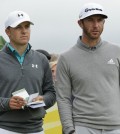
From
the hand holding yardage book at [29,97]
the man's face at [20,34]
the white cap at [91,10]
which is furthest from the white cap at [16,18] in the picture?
the hand holding yardage book at [29,97]

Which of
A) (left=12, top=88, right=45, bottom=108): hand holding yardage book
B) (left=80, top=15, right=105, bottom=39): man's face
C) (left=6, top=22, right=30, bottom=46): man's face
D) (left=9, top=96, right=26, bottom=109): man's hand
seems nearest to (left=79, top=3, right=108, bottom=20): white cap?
(left=80, top=15, right=105, bottom=39): man's face

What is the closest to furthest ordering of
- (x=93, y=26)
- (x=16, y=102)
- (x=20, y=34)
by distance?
1. (x=16, y=102)
2. (x=93, y=26)
3. (x=20, y=34)

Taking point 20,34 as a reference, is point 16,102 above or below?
below

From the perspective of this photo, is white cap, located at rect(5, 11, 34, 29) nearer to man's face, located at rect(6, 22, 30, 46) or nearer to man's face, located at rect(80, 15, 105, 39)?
man's face, located at rect(6, 22, 30, 46)

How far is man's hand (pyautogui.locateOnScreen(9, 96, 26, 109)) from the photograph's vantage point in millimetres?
6043

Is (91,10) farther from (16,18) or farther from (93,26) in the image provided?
(16,18)

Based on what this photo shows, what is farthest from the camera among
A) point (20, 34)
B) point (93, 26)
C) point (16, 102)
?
point (20, 34)

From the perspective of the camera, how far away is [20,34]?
6371mm

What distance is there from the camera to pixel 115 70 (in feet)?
20.4

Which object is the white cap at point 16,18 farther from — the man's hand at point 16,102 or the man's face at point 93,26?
the man's hand at point 16,102

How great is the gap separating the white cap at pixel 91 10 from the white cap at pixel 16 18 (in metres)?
0.63

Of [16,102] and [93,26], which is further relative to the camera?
[93,26]

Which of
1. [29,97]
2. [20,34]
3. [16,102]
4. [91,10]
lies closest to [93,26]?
[91,10]

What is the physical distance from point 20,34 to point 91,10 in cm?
84
